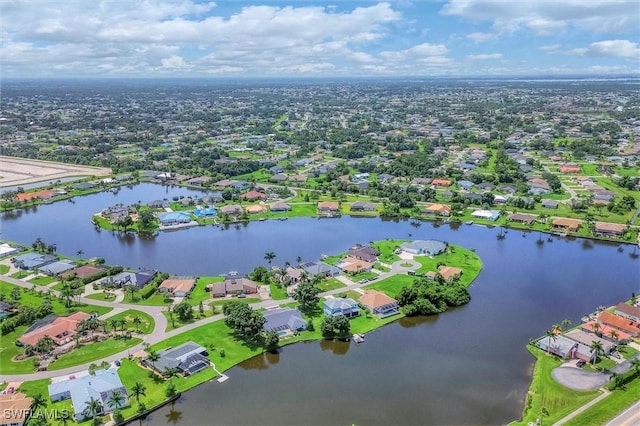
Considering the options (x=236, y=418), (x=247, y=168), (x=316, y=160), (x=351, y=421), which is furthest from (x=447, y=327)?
(x=316, y=160)

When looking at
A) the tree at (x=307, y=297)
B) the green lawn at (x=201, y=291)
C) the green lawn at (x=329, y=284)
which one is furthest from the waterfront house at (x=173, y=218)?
the tree at (x=307, y=297)

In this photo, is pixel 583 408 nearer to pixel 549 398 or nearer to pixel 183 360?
pixel 549 398

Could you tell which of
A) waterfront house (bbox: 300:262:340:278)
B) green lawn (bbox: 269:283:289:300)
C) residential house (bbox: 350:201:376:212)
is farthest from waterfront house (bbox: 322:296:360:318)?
residential house (bbox: 350:201:376:212)

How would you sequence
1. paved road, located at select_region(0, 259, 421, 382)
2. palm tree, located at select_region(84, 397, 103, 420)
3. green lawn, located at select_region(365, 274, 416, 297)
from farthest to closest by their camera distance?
green lawn, located at select_region(365, 274, 416, 297) < paved road, located at select_region(0, 259, 421, 382) < palm tree, located at select_region(84, 397, 103, 420)

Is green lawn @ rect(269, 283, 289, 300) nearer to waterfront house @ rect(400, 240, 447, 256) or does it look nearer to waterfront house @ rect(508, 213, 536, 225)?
waterfront house @ rect(400, 240, 447, 256)

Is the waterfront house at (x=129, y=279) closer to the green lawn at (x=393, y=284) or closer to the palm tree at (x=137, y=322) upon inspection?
the palm tree at (x=137, y=322)

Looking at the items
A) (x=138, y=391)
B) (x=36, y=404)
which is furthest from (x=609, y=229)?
(x=36, y=404)

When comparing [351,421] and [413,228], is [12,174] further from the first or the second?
[351,421]
